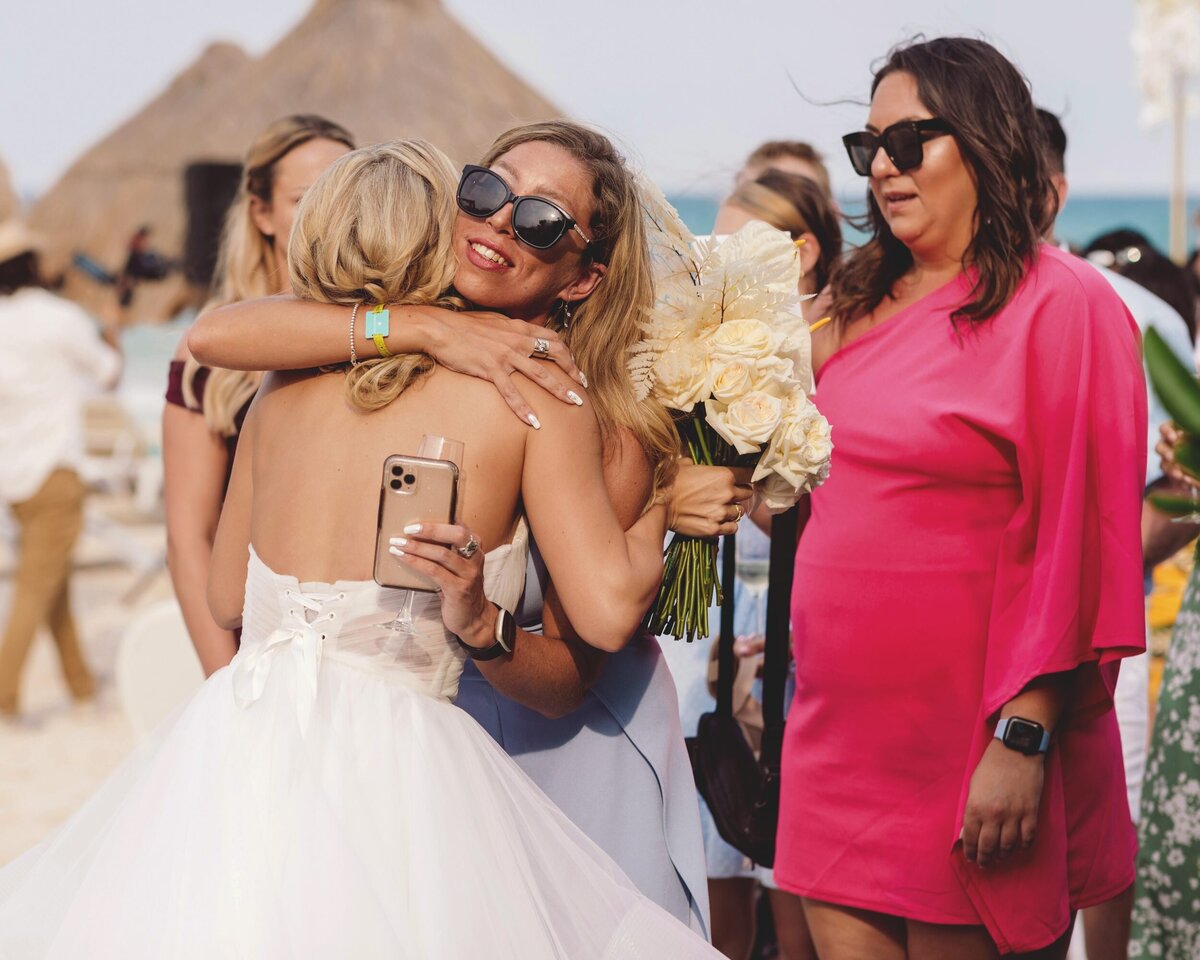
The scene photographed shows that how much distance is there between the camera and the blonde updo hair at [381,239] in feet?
7.12

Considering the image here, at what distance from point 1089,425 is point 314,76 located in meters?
25.0

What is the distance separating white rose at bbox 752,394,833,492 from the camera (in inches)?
96.1

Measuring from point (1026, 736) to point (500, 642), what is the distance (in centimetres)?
113

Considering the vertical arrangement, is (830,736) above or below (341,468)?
below

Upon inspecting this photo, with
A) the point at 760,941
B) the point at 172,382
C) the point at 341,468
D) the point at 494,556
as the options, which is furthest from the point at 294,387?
the point at 760,941

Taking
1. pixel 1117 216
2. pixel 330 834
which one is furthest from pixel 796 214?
pixel 1117 216

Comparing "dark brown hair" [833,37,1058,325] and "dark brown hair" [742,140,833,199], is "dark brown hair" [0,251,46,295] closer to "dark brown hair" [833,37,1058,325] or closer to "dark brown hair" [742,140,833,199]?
"dark brown hair" [742,140,833,199]

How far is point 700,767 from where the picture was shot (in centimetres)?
328

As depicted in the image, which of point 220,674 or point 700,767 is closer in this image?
point 220,674

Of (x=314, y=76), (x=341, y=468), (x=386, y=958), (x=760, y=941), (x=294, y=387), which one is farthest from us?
(x=314, y=76)

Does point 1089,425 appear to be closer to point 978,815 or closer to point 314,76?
point 978,815

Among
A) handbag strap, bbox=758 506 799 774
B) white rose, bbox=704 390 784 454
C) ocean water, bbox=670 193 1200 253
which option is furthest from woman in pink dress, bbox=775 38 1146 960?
ocean water, bbox=670 193 1200 253

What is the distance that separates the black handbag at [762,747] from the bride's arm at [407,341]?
3.30 ft

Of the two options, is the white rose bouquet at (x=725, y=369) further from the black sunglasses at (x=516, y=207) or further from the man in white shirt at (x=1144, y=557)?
the man in white shirt at (x=1144, y=557)
